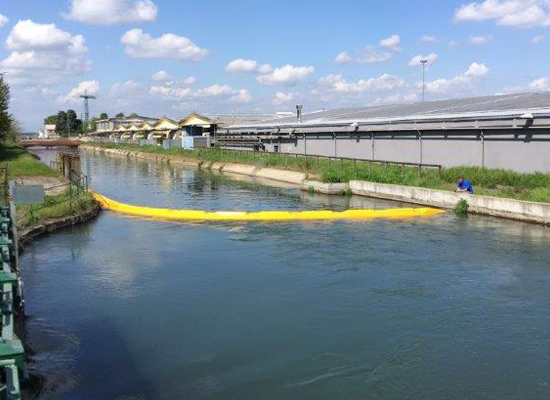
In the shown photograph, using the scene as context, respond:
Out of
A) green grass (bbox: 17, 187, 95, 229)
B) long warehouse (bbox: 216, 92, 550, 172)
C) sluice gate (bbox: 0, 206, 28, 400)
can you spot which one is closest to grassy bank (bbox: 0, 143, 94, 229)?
green grass (bbox: 17, 187, 95, 229)

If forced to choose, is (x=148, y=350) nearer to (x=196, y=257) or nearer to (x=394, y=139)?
(x=196, y=257)

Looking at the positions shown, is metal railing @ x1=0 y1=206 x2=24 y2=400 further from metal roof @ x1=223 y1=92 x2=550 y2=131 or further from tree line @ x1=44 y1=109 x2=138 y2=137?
tree line @ x1=44 y1=109 x2=138 y2=137

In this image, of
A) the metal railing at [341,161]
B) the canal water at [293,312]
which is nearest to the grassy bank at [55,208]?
the canal water at [293,312]

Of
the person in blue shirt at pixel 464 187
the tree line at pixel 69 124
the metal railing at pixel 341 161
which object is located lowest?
the person in blue shirt at pixel 464 187

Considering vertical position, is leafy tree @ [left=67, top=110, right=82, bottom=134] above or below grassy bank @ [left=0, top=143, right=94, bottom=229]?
above

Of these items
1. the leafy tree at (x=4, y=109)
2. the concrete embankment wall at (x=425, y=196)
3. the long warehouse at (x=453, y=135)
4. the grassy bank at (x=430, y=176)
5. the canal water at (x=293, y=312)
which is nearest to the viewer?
the canal water at (x=293, y=312)

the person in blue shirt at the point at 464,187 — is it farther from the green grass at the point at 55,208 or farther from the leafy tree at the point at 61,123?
the leafy tree at the point at 61,123

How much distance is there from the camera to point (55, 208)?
23.8 metres

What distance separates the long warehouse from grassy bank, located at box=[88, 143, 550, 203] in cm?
122

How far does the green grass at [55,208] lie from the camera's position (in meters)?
21.6

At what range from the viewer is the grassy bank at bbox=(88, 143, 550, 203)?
83.5ft

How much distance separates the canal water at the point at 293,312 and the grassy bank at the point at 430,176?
3.69 meters

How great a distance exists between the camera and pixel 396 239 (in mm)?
20469

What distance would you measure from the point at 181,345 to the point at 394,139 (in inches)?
1121
